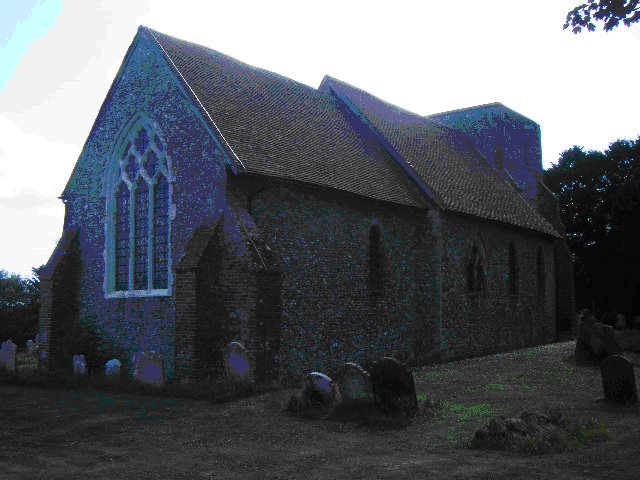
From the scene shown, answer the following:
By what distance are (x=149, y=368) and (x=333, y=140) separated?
10.2 m

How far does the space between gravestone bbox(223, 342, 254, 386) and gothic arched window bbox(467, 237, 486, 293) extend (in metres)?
11.8

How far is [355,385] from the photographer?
420 inches

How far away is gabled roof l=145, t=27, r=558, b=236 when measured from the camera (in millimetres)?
17078

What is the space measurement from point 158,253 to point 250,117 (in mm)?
4760

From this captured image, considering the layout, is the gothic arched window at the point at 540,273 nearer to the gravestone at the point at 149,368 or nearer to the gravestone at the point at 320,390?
the gravestone at the point at 149,368

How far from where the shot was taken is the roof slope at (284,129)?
16625 millimetres

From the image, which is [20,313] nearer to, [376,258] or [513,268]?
[376,258]

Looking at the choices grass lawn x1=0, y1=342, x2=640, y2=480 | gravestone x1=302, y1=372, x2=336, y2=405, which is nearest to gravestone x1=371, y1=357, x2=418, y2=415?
grass lawn x1=0, y1=342, x2=640, y2=480

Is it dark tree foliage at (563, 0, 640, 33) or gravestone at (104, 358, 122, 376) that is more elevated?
dark tree foliage at (563, 0, 640, 33)

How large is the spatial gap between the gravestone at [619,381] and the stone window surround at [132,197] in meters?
10.3

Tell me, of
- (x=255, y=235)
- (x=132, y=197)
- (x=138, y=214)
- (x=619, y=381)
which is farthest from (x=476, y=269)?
(x=132, y=197)

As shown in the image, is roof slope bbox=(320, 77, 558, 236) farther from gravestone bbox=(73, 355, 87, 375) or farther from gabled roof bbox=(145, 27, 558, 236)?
gravestone bbox=(73, 355, 87, 375)

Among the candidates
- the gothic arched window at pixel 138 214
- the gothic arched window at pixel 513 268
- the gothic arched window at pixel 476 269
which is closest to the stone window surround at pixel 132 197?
the gothic arched window at pixel 138 214

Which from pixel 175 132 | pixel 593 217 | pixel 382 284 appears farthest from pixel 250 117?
pixel 593 217
